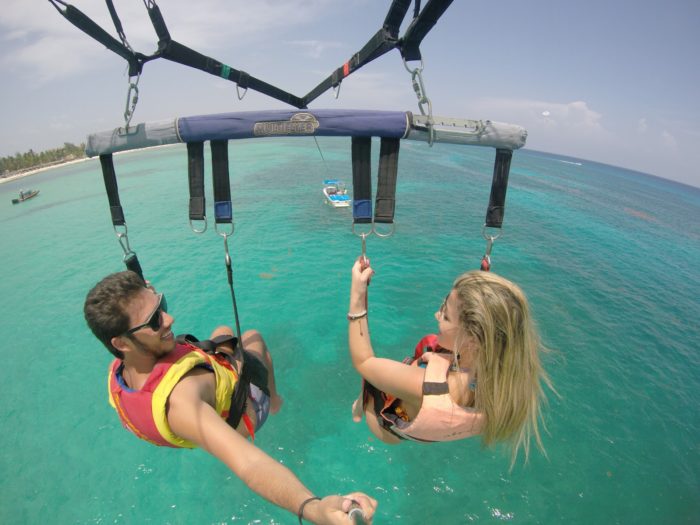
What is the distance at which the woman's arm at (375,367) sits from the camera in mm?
2221

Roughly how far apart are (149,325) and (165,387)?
48 cm

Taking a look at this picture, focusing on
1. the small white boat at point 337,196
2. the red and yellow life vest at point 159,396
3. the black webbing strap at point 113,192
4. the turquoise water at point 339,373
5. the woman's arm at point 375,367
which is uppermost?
the black webbing strap at point 113,192

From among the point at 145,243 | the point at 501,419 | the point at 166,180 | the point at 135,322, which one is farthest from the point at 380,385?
the point at 166,180

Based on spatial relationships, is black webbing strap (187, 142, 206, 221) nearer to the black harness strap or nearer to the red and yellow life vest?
the black harness strap

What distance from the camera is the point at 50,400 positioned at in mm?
7156

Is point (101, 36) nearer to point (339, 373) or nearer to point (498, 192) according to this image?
point (498, 192)

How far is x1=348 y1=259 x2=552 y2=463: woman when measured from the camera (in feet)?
6.34

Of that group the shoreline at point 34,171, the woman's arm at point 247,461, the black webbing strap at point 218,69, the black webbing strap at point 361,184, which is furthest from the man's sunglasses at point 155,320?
the shoreline at point 34,171

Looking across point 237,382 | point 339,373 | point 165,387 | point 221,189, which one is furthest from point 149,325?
point 339,373

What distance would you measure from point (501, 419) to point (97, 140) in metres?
4.12

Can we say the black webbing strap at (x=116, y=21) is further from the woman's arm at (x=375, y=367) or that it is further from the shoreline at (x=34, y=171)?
the shoreline at (x=34, y=171)

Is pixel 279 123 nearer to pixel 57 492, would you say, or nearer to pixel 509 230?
→ pixel 57 492

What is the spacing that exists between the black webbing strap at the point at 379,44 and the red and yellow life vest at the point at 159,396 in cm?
328

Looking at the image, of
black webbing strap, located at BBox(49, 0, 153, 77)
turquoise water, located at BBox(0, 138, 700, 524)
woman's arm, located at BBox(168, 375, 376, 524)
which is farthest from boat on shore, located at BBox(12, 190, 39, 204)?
woman's arm, located at BBox(168, 375, 376, 524)
